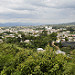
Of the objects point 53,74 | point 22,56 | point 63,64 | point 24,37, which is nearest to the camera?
point 53,74

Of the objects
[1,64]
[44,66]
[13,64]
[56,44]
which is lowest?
[56,44]

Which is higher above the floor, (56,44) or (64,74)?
(64,74)

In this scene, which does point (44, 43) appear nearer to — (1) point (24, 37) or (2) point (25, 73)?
(1) point (24, 37)

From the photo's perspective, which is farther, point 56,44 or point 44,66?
point 56,44

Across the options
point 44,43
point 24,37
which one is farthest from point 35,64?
point 24,37

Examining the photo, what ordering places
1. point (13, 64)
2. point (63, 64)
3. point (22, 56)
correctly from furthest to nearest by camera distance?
point (22, 56)
point (13, 64)
point (63, 64)

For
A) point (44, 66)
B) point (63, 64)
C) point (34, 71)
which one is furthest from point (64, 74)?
point (34, 71)

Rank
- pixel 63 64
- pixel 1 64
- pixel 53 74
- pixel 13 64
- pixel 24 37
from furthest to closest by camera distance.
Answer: pixel 24 37, pixel 1 64, pixel 13 64, pixel 63 64, pixel 53 74

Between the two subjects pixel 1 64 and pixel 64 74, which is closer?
pixel 64 74

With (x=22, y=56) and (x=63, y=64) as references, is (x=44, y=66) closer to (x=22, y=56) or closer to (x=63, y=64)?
(x=63, y=64)
